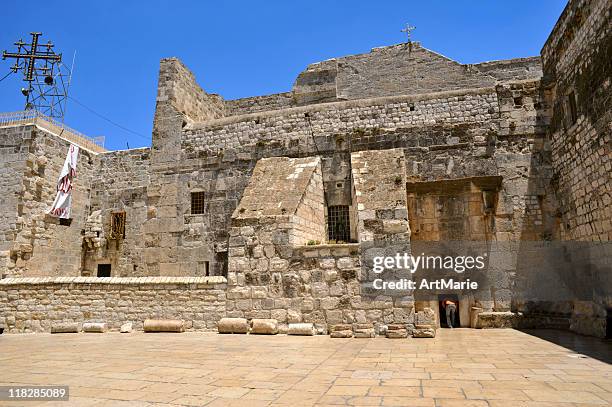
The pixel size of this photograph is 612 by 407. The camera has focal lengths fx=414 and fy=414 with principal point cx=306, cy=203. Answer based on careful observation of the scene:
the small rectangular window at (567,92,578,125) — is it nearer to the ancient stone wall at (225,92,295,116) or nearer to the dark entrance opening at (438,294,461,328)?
the dark entrance opening at (438,294,461,328)

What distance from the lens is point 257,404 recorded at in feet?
12.4

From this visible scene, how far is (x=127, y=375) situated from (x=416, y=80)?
14.3 metres

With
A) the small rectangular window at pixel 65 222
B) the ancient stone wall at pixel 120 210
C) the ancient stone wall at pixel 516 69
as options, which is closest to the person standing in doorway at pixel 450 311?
the ancient stone wall at pixel 120 210

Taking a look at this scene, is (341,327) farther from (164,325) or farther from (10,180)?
(10,180)

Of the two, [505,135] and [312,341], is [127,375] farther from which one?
[505,135]

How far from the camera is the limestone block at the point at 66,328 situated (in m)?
9.56

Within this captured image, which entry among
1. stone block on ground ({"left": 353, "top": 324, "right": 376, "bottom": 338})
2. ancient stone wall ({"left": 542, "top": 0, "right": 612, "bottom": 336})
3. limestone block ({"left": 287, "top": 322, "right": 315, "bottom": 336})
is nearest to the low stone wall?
limestone block ({"left": 287, "top": 322, "right": 315, "bottom": 336})

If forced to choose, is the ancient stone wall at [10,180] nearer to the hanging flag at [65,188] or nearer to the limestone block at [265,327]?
the hanging flag at [65,188]

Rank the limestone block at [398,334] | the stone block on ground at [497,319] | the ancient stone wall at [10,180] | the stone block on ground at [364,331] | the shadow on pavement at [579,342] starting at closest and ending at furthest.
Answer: the shadow on pavement at [579,342] < the limestone block at [398,334] < the stone block on ground at [364,331] < the stone block on ground at [497,319] < the ancient stone wall at [10,180]

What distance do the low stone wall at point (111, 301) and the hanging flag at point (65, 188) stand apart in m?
3.22

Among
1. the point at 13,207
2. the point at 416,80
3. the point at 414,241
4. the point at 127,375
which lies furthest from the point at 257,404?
the point at 416,80

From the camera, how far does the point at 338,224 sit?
11375 mm

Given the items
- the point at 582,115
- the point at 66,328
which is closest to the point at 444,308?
the point at 582,115

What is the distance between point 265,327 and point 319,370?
11.9ft
